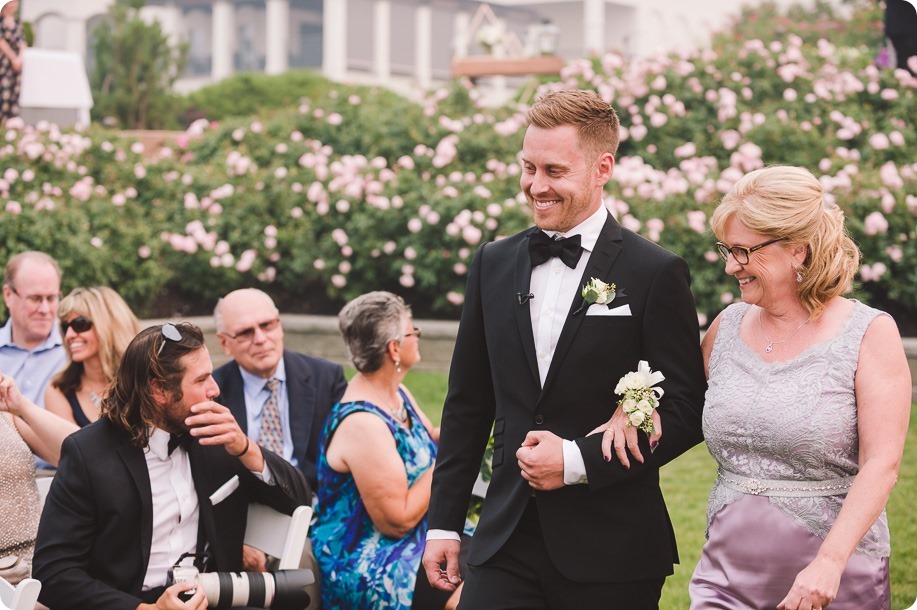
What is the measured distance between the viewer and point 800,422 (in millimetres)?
2988

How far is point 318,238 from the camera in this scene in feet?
34.9

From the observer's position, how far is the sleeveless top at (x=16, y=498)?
4207 millimetres

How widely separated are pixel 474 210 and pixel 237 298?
461 cm

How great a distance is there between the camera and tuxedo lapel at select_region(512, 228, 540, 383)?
313 cm

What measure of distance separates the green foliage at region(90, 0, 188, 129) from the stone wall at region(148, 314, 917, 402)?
57.8 ft

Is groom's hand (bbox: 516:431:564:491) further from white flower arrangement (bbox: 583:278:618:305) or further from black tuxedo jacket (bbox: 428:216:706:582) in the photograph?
white flower arrangement (bbox: 583:278:618:305)

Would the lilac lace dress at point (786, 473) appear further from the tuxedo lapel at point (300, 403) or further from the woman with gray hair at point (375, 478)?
the tuxedo lapel at point (300, 403)

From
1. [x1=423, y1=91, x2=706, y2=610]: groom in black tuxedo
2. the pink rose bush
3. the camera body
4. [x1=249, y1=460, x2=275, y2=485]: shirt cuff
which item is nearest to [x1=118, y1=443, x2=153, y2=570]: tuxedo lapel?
the camera body

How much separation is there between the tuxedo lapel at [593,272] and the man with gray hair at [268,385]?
2.48 metres

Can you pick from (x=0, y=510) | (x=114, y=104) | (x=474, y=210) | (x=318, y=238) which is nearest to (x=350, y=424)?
(x=0, y=510)

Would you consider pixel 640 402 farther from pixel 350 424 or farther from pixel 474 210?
pixel 474 210

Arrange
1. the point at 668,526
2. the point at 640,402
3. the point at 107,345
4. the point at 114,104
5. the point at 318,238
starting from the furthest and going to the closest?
the point at 114,104 → the point at 318,238 → the point at 107,345 → the point at 668,526 → the point at 640,402

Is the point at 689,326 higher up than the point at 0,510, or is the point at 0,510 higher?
the point at 689,326

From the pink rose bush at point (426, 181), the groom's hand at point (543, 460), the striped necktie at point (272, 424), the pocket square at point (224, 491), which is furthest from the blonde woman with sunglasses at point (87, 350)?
the pink rose bush at point (426, 181)
